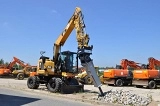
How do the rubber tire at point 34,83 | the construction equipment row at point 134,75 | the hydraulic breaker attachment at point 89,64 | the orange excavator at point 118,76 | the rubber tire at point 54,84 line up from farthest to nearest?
the orange excavator at point 118,76 < the construction equipment row at point 134,75 < the rubber tire at point 34,83 < the rubber tire at point 54,84 < the hydraulic breaker attachment at point 89,64

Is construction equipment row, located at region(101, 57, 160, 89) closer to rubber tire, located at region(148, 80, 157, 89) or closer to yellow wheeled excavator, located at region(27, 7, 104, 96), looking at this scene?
rubber tire, located at region(148, 80, 157, 89)

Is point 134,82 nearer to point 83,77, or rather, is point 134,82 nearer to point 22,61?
point 83,77

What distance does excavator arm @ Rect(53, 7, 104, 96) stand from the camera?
19.4 meters

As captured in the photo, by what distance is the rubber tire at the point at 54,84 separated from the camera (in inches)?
857

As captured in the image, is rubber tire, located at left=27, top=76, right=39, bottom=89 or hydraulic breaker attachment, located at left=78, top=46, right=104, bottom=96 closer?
hydraulic breaker attachment, located at left=78, top=46, right=104, bottom=96

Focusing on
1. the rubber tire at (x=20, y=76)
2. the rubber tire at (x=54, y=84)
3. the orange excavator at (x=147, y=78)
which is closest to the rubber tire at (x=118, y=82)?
the orange excavator at (x=147, y=78)

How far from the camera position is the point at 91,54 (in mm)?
20062

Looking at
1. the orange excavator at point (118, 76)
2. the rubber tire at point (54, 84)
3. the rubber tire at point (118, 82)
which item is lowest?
the rubber tire at point (54, 84)

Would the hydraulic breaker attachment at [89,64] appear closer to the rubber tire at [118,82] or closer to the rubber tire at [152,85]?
the rubber tire at [152,85]

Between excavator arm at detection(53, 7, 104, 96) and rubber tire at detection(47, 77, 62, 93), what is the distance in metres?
2.03

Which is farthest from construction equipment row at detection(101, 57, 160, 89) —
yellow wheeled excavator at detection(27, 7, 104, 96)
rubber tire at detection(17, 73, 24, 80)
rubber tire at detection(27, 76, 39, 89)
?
rubber tire at detection(17, 73, 24, 80)

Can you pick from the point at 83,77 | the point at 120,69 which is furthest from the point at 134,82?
the point at 83,77

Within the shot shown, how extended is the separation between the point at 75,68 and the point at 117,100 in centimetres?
712

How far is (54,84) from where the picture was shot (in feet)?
73.5
